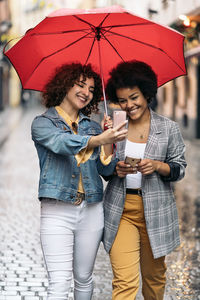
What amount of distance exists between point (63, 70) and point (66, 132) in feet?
1.32

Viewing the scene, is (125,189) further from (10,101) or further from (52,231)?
(10,101)

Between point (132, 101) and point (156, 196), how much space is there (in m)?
0.62

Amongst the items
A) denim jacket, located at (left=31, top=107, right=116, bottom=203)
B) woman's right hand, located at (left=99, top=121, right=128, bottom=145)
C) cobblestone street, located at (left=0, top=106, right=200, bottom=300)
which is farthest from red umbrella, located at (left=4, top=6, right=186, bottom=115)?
cobblestone street, located at (left=0, top=106, right=200, bottom=300)

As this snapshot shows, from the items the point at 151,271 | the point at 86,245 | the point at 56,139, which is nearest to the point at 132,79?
the point at 56,139

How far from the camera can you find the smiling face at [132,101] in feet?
12.3

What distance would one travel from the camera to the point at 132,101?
12.3ft

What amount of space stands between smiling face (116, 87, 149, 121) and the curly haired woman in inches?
7.0

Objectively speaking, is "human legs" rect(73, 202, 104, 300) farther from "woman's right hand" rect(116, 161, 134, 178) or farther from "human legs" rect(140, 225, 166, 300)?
"human legs" rect(140, 225, 166, 300)

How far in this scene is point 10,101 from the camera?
2527 inches

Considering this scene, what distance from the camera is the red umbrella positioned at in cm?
378

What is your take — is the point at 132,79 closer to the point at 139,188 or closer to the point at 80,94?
the point at 80,94

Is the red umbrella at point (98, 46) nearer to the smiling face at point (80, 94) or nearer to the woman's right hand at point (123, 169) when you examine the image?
the smiling face at point (80, 94)

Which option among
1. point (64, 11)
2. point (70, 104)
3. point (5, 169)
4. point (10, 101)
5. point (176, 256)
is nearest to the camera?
point (64, 11)

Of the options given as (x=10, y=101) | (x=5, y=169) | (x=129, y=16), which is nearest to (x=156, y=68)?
(x=129, y=16)
